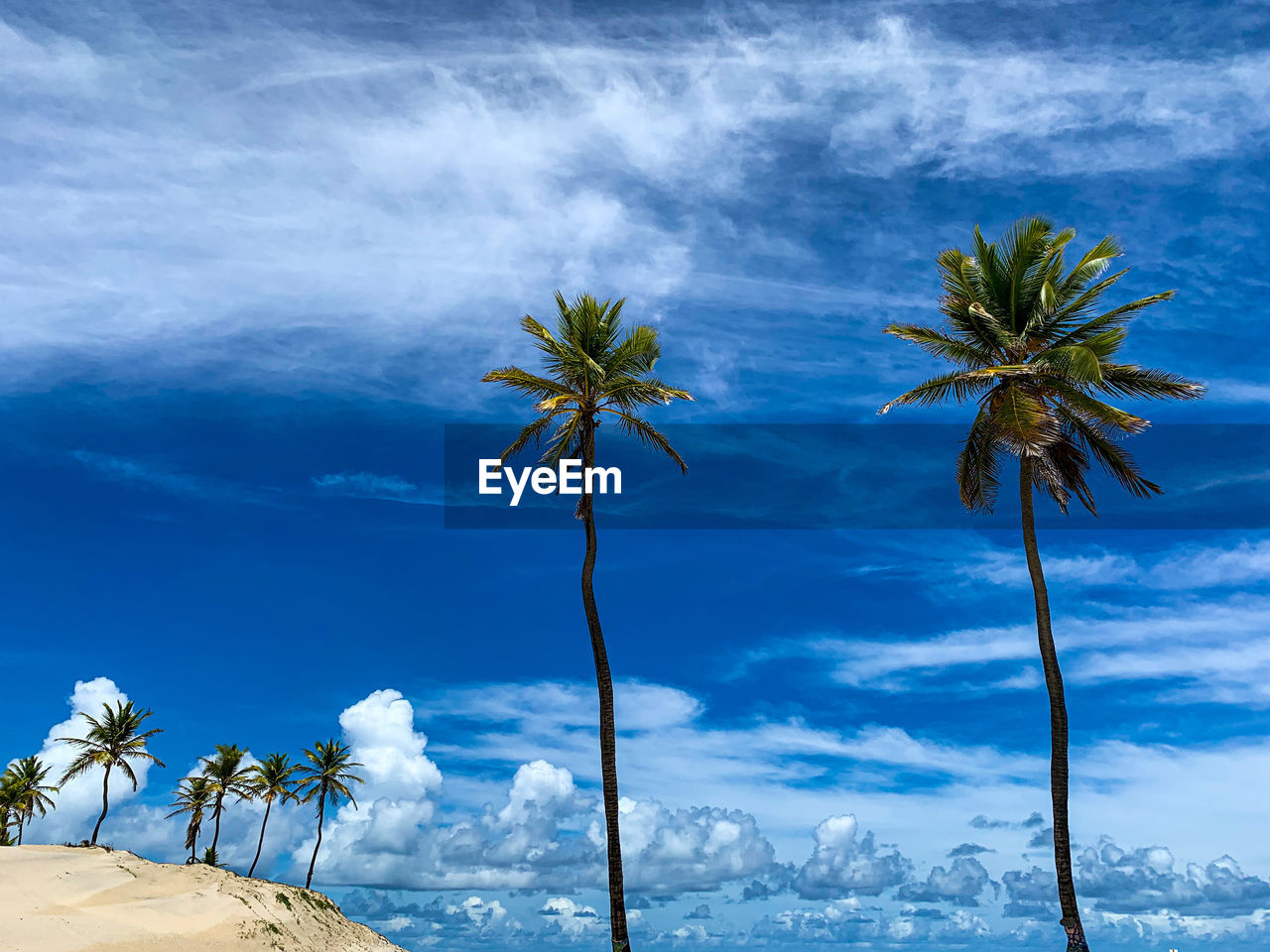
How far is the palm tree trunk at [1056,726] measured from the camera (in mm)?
25106

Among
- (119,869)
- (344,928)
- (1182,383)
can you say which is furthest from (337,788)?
(1182,383)

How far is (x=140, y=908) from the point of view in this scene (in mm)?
33125

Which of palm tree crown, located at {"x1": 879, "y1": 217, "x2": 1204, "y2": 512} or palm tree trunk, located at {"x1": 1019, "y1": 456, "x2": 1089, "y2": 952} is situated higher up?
palm tree crown, located at {"x1": 879, "y1": 217, "x2": 1204, "y2": 512}

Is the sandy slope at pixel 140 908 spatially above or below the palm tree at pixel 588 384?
below

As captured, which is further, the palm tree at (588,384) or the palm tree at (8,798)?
the palm tree at (8,798)

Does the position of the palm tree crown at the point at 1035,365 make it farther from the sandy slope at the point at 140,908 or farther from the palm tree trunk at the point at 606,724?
the sandy slope at the point at 140,908

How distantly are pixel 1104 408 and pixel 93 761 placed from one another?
7151 cm

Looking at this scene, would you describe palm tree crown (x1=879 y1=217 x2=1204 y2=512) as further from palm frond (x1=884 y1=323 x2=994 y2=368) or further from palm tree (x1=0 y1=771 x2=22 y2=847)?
palm tree (x1=0 y1=771 x2=22 y2=847)

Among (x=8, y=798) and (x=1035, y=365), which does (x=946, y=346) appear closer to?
(x=1035, y=365)

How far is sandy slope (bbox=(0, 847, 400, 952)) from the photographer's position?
2998cm

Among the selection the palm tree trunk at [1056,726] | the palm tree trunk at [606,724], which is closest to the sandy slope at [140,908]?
the palm tree trunk at [606,724]

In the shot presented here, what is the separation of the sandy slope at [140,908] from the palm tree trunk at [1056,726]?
2644 cm

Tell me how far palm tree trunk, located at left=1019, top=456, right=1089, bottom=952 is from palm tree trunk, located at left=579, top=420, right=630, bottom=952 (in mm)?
12187

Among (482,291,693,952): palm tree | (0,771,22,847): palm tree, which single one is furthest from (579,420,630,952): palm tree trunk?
(0,771,22,847): palm tree
